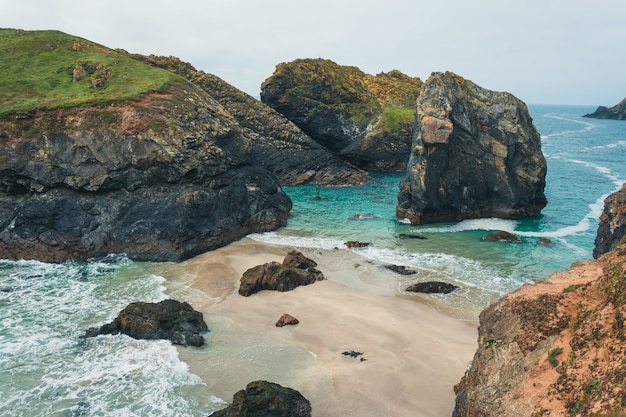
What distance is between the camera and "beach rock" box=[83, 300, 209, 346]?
2303 centimetres

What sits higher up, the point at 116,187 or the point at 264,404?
the point at 116,187

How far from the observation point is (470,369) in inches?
591

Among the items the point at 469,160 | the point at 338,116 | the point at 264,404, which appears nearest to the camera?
the point at 264,404

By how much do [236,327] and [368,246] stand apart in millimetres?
18060

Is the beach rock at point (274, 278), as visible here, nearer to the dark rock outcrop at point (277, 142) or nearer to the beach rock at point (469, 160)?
the beach rock at point (469, 160)

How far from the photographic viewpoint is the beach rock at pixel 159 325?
2303 centimetres

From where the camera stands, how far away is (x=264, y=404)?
1650 cm

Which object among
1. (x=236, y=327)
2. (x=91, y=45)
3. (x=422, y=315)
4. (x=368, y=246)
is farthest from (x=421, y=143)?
(x=91, y=45)

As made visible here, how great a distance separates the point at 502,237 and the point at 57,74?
1909 inches

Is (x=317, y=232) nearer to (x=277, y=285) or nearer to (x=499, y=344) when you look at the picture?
(x=277, y=285)

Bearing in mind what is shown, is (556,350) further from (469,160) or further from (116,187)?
(469,160)

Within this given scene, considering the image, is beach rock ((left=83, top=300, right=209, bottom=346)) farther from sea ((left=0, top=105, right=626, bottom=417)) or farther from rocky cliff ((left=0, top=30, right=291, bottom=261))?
rocky cliff ((left=0, top=30, right=291, bottom=261))

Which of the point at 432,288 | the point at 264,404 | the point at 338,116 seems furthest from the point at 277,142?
the point at 264,404

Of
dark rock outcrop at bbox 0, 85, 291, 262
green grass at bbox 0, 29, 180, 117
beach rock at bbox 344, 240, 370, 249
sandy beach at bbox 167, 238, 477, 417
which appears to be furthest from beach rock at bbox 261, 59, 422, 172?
sandy beach at bbox 167, 238, 477, 417
